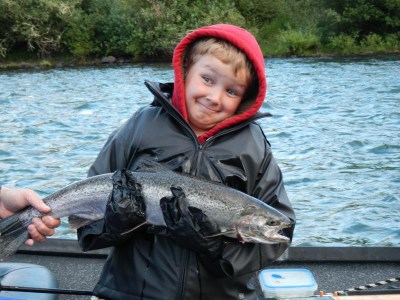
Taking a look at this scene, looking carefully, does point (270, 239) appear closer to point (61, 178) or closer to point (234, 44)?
point (234, 44)

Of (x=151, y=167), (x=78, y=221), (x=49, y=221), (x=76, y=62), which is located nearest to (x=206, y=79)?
(x=151, y=167)

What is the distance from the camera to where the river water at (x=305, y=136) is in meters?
10.1

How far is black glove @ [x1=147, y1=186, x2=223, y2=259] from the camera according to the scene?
3.10 metres

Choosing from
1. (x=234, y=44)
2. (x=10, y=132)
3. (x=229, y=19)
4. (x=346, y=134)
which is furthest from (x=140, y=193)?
(x=229, y=19)

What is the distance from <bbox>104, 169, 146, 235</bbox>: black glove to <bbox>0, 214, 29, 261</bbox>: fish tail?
513 mm

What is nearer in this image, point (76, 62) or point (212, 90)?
point (212, 90)

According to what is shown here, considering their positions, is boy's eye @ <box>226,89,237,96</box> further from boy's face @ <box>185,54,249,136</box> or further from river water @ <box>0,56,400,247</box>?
river water @ <box>0,56,400,247</box>

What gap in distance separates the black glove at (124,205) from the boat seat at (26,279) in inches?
65.4

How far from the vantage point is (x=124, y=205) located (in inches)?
123

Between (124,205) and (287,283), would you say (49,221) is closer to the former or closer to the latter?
(124,205)

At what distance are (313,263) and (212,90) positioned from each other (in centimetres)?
285

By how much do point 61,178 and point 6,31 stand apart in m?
37.3

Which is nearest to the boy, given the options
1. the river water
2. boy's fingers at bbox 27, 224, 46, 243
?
boy's fingers at bbox 27, 224, 46, 243

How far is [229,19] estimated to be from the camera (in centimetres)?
4812
